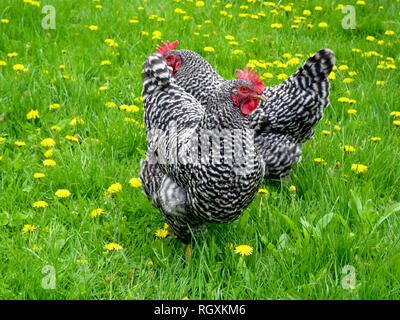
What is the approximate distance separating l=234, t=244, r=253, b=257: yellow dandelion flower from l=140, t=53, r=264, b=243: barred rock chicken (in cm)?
19

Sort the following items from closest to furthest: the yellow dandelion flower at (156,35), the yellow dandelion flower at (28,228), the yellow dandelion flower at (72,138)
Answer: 1. the yellow dandelion flower at (28,228)
2. the yellow dandelion flower at (72,138)
3. the yellow dandelion flower at (156,35)

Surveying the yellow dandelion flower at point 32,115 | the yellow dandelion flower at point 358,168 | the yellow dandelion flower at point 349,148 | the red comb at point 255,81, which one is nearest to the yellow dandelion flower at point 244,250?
the red comb at point 255,81

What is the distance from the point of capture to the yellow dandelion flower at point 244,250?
9.19 ft

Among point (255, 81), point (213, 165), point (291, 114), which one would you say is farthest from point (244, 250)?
point (291, 114)

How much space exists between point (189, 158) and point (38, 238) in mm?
1197

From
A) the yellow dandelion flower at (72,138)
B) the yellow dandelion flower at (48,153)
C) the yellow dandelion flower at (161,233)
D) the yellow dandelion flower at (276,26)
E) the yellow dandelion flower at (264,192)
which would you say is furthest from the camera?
the yellow dandelion flower at (276,26)

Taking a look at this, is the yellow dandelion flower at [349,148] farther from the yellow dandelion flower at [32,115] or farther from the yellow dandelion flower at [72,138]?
the yellow dandelion flower at [32,115]

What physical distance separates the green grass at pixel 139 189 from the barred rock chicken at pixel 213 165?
25 centimetres

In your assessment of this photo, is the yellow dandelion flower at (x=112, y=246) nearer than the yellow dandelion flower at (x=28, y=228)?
Yes

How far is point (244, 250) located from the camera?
9.23 ft

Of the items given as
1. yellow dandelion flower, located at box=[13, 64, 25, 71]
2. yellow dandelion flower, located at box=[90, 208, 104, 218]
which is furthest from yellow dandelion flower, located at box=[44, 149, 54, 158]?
yellow dandelion flower, located at box=[13, 64, 25, 71]

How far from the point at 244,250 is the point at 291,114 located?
145cm

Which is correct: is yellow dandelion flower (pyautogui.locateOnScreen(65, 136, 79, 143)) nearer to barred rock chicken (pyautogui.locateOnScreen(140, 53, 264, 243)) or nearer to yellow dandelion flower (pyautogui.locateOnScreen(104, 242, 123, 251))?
barred rock chicken (pyautogui.locateOnScreen(140, 53, 264, 243))
